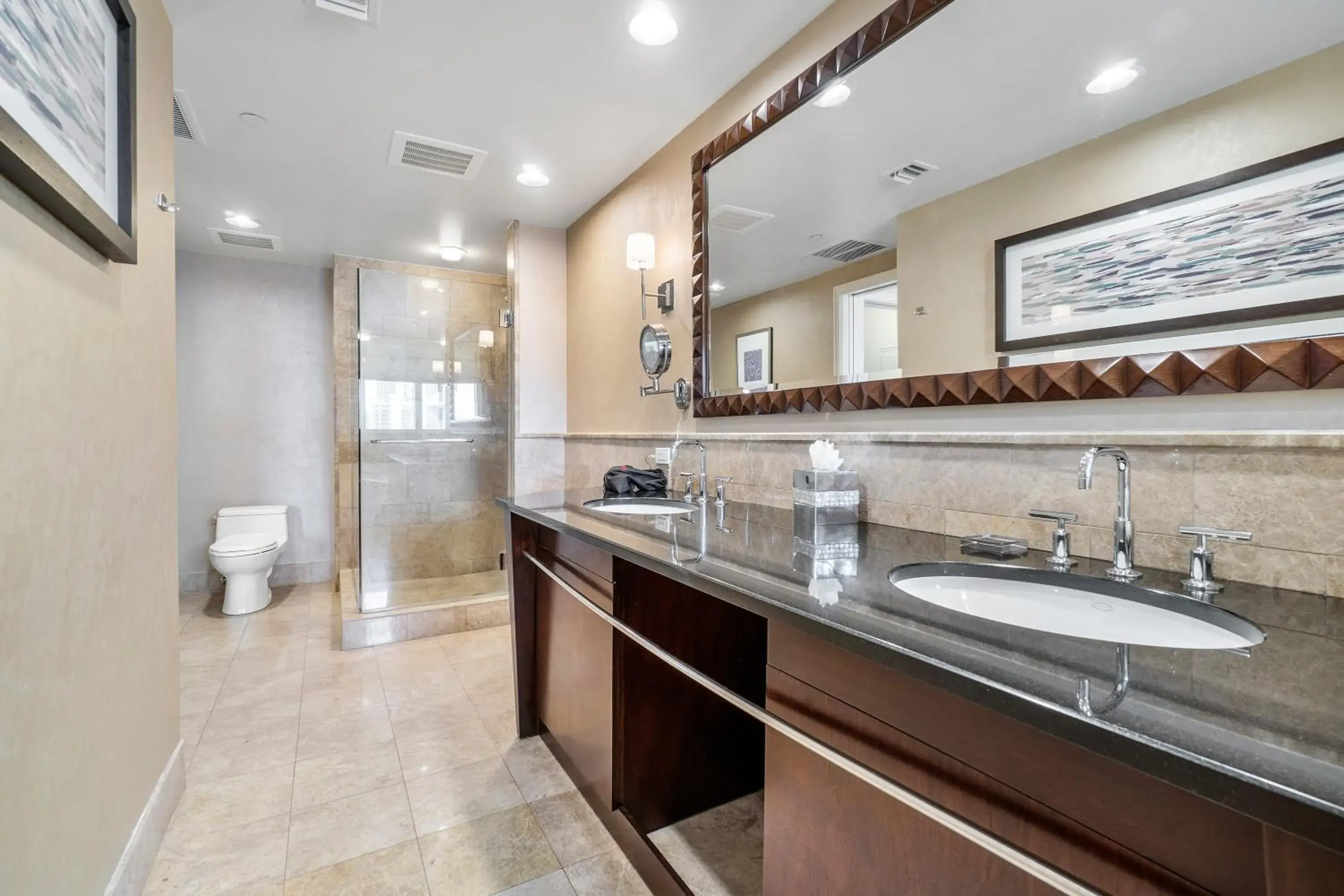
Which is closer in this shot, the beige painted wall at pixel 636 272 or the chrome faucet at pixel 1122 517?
the chrome faucet at pixel 1122 517

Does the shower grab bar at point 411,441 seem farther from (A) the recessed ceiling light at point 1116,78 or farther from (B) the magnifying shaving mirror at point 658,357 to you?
(A) the recessed ceiling light at point 1116,78

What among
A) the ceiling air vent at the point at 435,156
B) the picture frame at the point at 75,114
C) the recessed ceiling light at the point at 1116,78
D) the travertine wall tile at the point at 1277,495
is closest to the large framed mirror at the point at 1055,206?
the recessed ceiling light at the point at 1116,78

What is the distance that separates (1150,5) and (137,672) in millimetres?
2564

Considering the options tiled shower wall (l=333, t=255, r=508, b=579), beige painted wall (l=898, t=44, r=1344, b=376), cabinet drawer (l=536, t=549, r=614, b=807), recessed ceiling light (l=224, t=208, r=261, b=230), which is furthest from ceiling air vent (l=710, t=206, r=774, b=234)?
recessed ceiling light (l=224, t=208, r=261, b=230)

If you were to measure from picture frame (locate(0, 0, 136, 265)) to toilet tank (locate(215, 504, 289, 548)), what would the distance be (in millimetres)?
3044

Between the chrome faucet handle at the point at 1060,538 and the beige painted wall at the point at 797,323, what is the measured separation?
738 millimetres

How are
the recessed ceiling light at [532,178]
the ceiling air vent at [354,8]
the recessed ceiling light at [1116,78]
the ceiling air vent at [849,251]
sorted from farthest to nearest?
the recessed ceiling light at [532,178], the ceiling air vent at [354,8], the ceiling air vent at [849,251], the recessed ceiling light at [1116,78]

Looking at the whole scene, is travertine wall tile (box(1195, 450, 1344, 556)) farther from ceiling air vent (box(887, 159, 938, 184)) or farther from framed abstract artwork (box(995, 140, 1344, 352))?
ceiling air vent (box(887, 159, 938, 184))

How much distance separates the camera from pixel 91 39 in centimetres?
118

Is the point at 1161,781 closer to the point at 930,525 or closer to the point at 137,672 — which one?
the point at 930,525

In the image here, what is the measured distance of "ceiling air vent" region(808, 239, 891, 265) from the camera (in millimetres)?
1537

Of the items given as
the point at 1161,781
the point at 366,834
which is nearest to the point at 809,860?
the point at 1161,781

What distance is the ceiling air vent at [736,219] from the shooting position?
6.43 feet

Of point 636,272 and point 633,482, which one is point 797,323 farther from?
point 636,272
